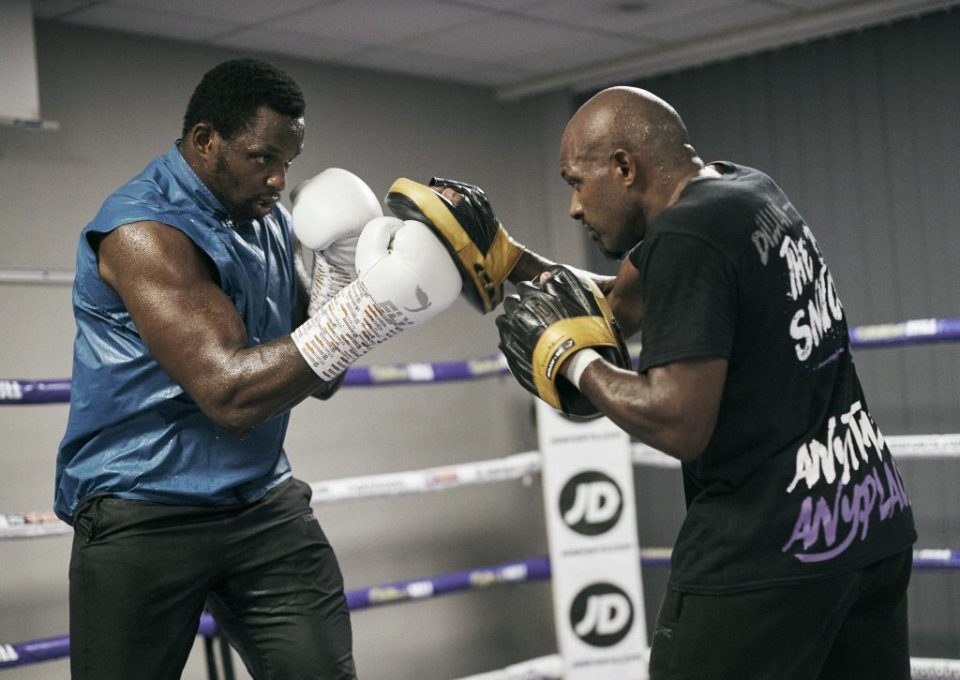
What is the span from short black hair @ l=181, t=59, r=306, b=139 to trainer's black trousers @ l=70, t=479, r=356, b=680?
0.63 metres

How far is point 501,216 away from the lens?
491cm

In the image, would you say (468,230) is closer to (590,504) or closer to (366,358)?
(590,504)

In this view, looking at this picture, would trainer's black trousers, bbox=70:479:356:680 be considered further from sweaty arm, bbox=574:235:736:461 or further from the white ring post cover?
the white ring post cover

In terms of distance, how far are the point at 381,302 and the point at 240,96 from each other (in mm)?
458

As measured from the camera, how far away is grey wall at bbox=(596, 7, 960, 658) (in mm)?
3973

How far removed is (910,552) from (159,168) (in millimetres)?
1336

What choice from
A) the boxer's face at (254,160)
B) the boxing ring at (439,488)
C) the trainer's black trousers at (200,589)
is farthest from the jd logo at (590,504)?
the boxer's face at (254,160)

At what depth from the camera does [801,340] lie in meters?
1.56

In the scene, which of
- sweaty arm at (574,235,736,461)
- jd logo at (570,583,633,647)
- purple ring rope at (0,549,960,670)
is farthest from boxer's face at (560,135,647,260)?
jd logo at (570,583,633,647)

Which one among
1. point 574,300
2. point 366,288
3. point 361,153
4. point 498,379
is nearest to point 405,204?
point 366,288

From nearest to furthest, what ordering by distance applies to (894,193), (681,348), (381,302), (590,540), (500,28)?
1. (681,348)
2. (381,302)
3. (590,540)
4. (500,28)
5. (894,193)

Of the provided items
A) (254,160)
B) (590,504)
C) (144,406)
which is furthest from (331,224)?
(590,504)

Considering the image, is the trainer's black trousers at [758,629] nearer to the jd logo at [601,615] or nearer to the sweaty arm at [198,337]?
the sweaty arm at [198,337]

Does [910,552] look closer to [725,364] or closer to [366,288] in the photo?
[725,364]
